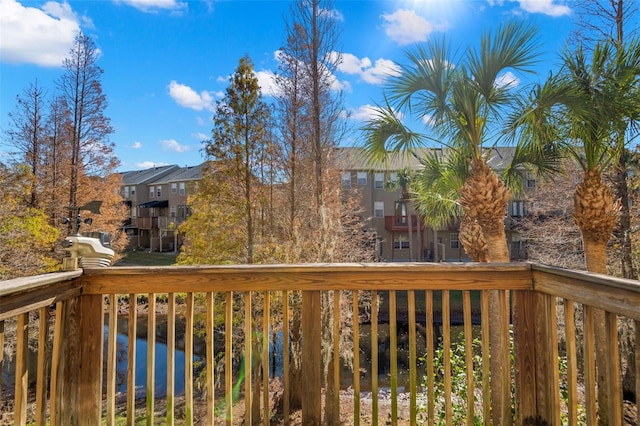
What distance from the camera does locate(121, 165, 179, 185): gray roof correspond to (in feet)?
86.3

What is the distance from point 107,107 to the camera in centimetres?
946

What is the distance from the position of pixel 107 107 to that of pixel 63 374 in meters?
9.91

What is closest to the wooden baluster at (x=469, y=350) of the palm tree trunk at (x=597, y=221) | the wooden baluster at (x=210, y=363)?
the wooden baluster at (x=210, y=363)

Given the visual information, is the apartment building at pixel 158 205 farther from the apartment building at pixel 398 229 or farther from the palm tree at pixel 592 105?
the palm tree at pixel 592 105

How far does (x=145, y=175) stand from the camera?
2792cm

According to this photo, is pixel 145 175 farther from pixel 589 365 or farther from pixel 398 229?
pixel 589 365

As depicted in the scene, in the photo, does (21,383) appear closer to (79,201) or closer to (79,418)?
(79,418)

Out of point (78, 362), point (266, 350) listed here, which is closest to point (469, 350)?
point (266, 350)

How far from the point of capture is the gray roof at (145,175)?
1036 inches

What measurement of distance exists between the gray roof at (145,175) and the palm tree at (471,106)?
25.8m

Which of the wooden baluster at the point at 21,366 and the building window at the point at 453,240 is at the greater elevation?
the wooden baluster at the point at 21,366

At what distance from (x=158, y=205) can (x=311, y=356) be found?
2553 cm

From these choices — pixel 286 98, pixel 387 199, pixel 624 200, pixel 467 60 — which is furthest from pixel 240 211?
pixel 387 199

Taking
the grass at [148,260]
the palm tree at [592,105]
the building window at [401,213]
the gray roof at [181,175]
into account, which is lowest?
the grass at [148,260]
